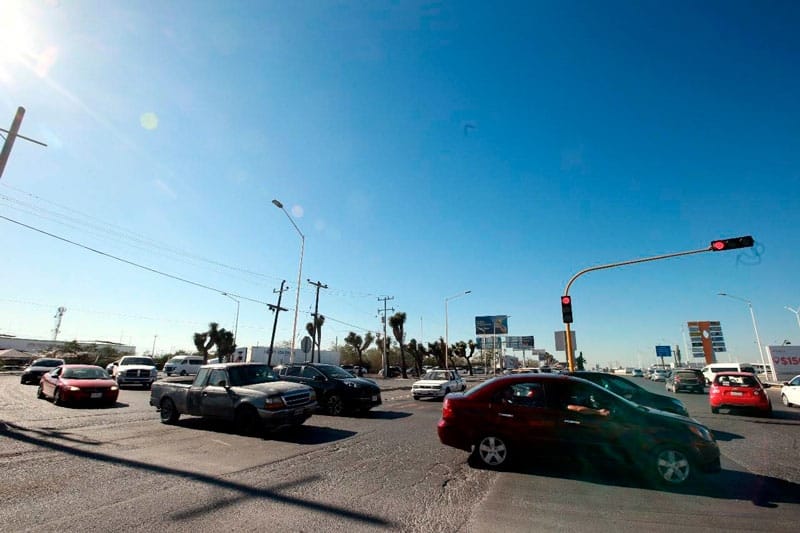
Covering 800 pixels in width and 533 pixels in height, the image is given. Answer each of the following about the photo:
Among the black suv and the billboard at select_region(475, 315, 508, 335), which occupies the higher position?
the billboard at select_region(475, 315, 508, 335)

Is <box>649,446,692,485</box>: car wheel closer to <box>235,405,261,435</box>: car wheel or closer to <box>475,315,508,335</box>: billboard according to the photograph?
<box>235,405,261,435</box>: car wheel

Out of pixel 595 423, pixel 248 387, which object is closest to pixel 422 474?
pixel 595 423

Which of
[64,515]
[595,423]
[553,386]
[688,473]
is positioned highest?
[553,386]

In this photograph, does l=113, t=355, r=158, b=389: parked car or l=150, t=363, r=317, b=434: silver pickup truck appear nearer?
l=150, t=363, r=317, b=434: silver pickup truck

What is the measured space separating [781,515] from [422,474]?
177 inches

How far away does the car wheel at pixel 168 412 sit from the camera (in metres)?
10.6

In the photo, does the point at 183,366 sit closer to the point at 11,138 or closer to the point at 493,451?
the point at 11,138

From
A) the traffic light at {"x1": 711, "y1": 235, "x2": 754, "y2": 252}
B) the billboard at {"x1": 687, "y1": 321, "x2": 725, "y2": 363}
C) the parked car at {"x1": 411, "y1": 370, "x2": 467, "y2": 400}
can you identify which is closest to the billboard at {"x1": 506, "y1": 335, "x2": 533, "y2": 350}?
the billboard at {"x1": 687, "y1": 321, "x2": 725, "y2": 363}

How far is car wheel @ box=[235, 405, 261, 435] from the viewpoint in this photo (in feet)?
29.2

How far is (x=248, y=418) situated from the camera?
29.7 ft

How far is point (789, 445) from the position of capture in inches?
340

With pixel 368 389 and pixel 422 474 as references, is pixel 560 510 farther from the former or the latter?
pixel 368 389

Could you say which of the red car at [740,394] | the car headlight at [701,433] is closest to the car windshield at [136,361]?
the car headlight at [701,433]

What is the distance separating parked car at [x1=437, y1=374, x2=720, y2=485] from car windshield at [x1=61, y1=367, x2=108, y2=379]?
15.0 m
